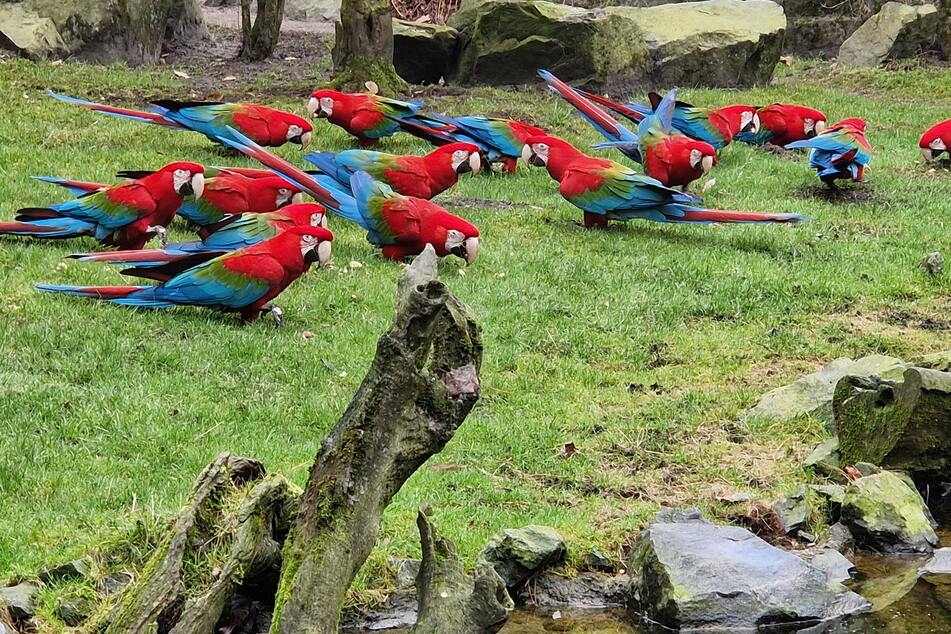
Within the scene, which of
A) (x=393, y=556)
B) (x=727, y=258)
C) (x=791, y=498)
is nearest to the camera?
(x=393, y=556)

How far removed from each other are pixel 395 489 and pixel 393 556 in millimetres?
845

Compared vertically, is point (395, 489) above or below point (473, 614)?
above

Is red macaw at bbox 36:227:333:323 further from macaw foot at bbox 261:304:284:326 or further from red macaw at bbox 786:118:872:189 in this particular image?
red macaw at bbox 786:118:872:189

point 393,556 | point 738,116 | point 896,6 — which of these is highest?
point 896,6

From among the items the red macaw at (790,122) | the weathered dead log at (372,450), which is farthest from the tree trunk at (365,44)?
the weathered dead log at (372,450)

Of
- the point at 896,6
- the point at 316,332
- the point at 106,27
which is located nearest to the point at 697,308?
the point at 316,332

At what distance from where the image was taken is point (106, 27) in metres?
11.9

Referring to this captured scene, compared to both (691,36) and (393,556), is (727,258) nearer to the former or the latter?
(393,556)

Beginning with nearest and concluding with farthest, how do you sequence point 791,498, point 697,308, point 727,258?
A: point 791,498 → point 697,308 → point 727,258

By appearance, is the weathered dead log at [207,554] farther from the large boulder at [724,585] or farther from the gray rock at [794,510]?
the gray rock at [794,510]

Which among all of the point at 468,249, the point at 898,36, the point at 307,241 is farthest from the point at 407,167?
the point at 898,36

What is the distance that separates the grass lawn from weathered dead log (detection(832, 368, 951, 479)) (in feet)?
0.96

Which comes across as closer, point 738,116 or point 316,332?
point 316,332

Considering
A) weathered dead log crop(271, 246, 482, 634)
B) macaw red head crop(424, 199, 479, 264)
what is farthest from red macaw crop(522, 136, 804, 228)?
weathered dead log crop(271, 246, 482, 634)
